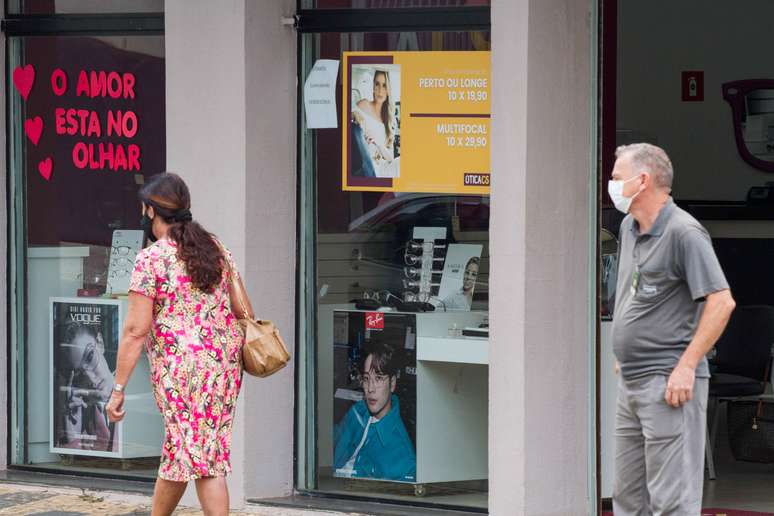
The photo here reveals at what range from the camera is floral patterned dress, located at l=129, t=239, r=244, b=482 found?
643 centimetres

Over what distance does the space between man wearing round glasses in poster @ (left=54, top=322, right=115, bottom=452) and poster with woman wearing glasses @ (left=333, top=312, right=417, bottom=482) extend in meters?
1.58

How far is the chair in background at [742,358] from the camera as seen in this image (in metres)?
9.81

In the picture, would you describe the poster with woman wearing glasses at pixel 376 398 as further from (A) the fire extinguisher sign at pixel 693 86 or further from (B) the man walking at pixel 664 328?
(A) the fire extinguisher sign at pixel 693 86

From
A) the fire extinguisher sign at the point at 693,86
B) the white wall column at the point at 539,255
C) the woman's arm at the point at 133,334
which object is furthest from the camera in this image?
the fire extinguisher sign at the point at 693,86

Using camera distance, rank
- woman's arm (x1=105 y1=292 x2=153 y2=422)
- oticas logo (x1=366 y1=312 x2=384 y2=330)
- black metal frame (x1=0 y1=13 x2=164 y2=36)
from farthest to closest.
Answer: black metal frame (x1=0 y1=13 x2=164 y2=36) → oticas logo (x1=366 y1=312 x2=384 y2=330) → woman's arm (x1=105 y1=292 x2=153 y2=422)

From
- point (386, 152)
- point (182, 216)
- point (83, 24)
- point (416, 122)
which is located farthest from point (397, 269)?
point (83, 24)

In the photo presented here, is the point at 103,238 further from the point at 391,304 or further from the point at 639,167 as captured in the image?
the point at 639,167

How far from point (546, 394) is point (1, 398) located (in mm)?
3597

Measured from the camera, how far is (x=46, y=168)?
369 inches

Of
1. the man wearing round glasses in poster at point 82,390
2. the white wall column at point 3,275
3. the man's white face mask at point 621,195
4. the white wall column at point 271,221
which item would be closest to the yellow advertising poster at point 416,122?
the white wall column at point 271,221

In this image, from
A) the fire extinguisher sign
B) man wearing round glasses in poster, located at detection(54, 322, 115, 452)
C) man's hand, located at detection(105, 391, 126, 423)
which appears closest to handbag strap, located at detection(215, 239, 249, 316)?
man's hand, located at detection(105, 391, 126, 423)

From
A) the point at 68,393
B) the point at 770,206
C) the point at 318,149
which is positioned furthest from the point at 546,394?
the point at 770,206

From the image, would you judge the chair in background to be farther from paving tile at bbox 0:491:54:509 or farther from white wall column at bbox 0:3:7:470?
white wall column at bbox 0:3:7:470

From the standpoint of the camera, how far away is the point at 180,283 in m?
6.44
